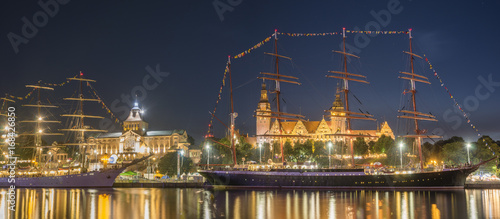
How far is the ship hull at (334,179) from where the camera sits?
66.6m

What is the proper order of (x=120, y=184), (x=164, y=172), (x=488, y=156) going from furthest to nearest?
(x=164, y=172), (x=488, y=156), (x=120, y=184)

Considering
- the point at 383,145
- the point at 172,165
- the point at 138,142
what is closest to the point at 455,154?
the point at 383,145

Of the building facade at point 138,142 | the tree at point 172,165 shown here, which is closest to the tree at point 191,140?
the building facade at point 138,142

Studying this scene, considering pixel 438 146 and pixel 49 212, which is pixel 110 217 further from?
pixel 438 146

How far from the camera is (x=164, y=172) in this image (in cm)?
10581

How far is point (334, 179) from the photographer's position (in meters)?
70.4

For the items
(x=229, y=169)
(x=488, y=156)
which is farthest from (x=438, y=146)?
(x=229, y=169)

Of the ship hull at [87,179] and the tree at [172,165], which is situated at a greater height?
the tree at [172,165]

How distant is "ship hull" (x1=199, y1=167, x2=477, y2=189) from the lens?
218 feet

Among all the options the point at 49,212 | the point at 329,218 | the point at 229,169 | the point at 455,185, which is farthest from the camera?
the point at 229,169

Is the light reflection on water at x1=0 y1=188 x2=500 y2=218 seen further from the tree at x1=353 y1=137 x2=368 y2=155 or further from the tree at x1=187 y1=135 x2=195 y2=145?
the tree at x1=187 y1=135 x2=195 y2=145

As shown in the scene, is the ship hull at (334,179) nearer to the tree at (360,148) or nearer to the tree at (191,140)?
the tree at (360,148)

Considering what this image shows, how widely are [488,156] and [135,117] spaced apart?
11773 centimetres

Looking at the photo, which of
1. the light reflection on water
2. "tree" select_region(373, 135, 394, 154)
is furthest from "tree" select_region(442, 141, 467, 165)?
the light reflection on water
